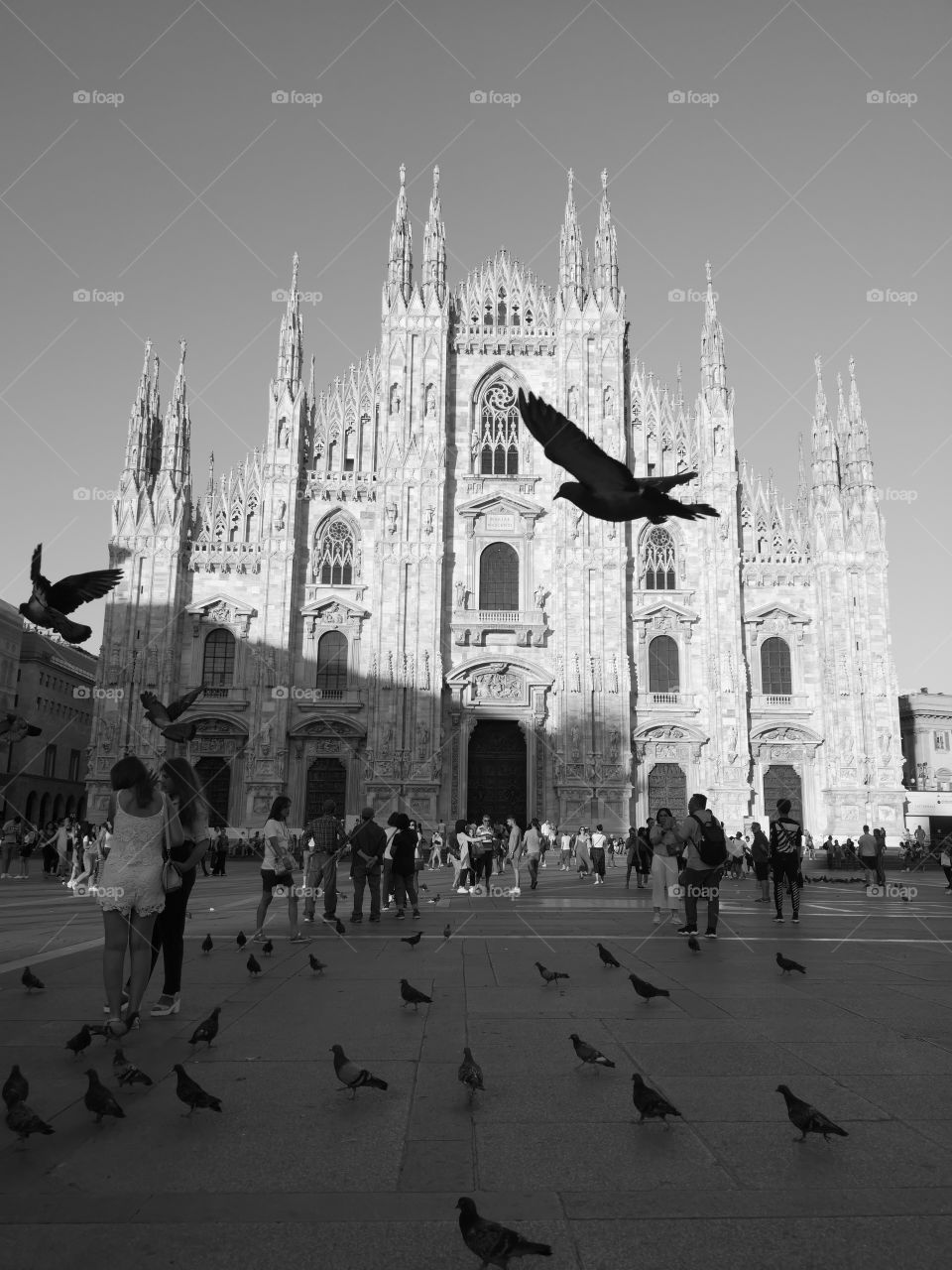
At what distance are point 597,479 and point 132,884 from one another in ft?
11.8

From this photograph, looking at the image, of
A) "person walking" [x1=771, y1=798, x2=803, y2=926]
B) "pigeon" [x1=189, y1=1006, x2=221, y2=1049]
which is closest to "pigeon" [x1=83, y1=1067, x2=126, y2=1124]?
"pigeon" [x1=189, y1=1006, x2=221, y2=1049]

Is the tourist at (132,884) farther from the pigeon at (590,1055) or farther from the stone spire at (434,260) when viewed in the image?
the stone spire at (434,260)

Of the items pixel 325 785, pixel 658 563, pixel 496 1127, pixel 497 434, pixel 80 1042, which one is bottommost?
pixel 496 1127

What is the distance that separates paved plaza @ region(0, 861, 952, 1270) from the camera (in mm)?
3209

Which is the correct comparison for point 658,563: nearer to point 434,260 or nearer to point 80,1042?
point 434,260

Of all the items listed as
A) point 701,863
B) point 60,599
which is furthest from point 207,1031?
point 701,863

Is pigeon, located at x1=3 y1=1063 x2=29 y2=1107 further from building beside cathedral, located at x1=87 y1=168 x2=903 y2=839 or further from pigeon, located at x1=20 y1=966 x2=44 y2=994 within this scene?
building beside cathedral, located at x1=87 y1=168 x2=903 y2=839

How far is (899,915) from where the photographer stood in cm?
1508

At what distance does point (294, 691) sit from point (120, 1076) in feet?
108

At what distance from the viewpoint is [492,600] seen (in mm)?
38875

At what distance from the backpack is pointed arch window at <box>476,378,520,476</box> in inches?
1164

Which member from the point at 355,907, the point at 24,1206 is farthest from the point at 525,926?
the point at 24,1206

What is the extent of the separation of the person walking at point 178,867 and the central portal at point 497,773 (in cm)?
3081

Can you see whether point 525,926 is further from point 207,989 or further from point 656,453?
point 656,453
